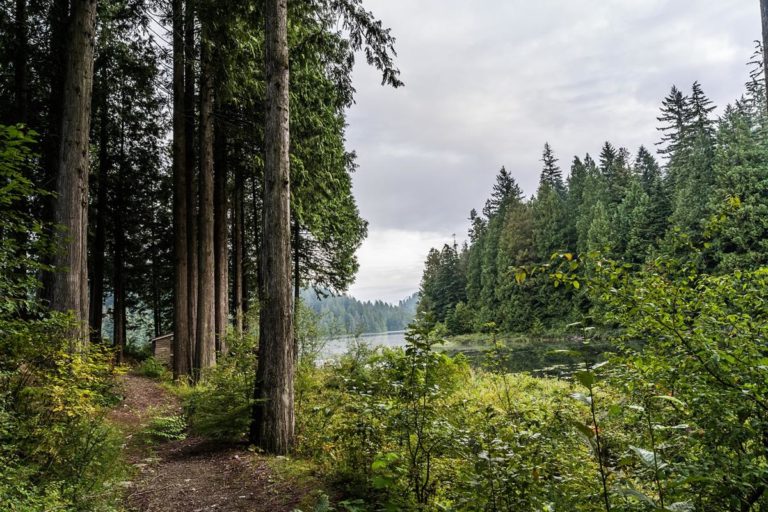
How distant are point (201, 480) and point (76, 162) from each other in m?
5.08

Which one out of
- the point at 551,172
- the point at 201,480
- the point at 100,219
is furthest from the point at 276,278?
the point at 551,172

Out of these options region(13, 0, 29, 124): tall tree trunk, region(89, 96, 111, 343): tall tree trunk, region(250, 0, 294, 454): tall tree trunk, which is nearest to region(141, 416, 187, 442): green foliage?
region(250, 0, 294, 454): tall tree trunk

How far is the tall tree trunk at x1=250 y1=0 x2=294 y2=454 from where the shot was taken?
521cm

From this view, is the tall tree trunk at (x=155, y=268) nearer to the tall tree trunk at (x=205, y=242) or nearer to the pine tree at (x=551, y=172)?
the tall tree trunk at (x=205, y=242)

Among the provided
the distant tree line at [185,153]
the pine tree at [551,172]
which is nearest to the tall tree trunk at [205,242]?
the distant tree line at [185,153]

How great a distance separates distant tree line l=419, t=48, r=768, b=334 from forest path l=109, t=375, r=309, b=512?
1202 cm

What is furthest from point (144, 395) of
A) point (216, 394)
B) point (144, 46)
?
point (144, 46)

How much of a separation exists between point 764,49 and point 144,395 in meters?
14.7

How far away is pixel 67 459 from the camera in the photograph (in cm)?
372

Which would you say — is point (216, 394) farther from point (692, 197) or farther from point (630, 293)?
point (692, 197)

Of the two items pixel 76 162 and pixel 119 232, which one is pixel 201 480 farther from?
pixel 119 232

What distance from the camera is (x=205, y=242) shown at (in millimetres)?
10688

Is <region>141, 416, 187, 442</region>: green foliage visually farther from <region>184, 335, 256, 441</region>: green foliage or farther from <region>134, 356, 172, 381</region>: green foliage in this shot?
<region>134, 356, 172, 381</region>: green foliage

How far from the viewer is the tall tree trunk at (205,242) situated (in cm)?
1063
